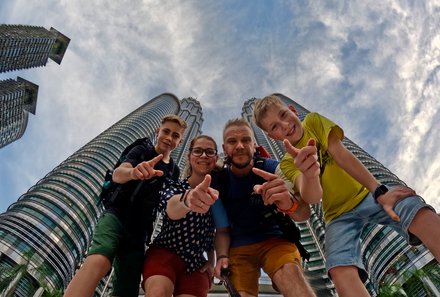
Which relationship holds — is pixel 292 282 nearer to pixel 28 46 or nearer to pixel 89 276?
pixel 89 276

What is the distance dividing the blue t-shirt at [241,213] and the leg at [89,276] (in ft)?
4.89

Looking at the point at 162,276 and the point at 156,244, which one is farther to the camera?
the point at 156,244

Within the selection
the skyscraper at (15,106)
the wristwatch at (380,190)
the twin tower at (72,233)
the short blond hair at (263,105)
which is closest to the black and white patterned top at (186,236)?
the short blond hair at (263,105)

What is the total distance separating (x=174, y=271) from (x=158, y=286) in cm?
38

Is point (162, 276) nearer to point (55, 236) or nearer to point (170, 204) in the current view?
point (170, 204)

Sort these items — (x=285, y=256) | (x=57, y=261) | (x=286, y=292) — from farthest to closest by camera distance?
(x=57, y=261) → (x=285, y=256) → (x=286, y=292)

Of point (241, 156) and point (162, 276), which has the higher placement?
point (241, 156)

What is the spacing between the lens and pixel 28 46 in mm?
82500

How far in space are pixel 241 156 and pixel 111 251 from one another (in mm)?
2031

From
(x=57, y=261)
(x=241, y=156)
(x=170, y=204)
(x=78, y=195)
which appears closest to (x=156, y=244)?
(x=170, y=204)

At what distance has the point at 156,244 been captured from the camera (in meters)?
4.44

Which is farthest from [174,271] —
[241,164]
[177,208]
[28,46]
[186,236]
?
[28,46]

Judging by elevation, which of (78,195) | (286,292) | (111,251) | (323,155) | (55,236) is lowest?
(286,292)

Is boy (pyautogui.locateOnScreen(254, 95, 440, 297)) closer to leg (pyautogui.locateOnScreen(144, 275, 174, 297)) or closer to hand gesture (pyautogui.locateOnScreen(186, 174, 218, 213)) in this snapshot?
hand gesture (pyautogui.locateOnScreen(186, 174, 218, 213))
